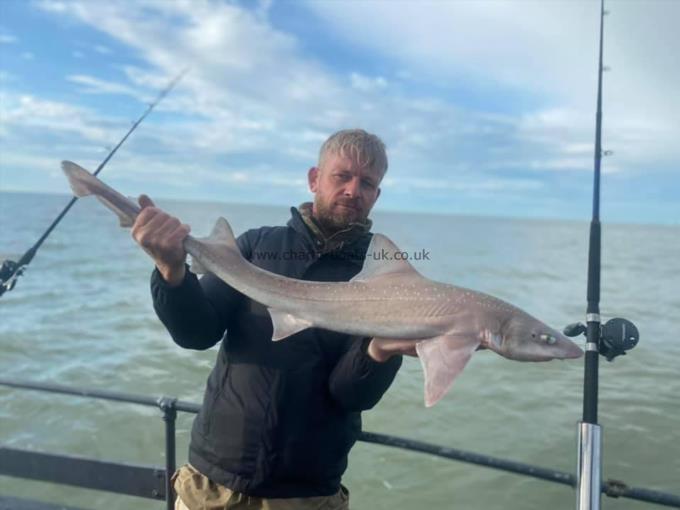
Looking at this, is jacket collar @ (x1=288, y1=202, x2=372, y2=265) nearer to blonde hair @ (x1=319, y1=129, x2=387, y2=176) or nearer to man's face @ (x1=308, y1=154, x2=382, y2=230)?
man's face @ (x1=308, y1=154, x2=382, y2=230)

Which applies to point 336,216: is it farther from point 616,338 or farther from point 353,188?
point 616,338

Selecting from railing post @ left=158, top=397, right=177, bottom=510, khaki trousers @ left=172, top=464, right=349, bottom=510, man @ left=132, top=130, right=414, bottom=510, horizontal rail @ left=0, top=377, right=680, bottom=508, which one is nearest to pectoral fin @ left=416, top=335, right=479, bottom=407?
man @ left=132, top=130, right=414, bottom=510

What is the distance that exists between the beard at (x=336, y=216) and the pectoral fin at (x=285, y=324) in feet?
2.19

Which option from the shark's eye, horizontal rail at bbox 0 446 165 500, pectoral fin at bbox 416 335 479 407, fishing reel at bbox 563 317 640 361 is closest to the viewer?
pectoral fin at bbox 416 335 479 407

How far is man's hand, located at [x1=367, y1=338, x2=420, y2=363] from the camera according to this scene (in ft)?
8.54

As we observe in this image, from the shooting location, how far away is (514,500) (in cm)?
770

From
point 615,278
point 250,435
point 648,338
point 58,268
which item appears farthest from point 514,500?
point 615,278

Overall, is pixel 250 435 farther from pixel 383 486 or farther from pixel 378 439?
pixel 383 486

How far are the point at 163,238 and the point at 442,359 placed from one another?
53.5 inches

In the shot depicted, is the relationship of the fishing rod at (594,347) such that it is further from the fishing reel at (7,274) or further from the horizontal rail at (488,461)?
the fishing reel at (7,274)

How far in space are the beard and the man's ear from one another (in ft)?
0.51

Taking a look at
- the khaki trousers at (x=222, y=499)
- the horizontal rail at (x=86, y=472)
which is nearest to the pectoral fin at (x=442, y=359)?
the khaki trousers at (x=222, y=499)

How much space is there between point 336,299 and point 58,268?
96.3ft

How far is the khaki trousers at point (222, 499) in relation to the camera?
270cm
